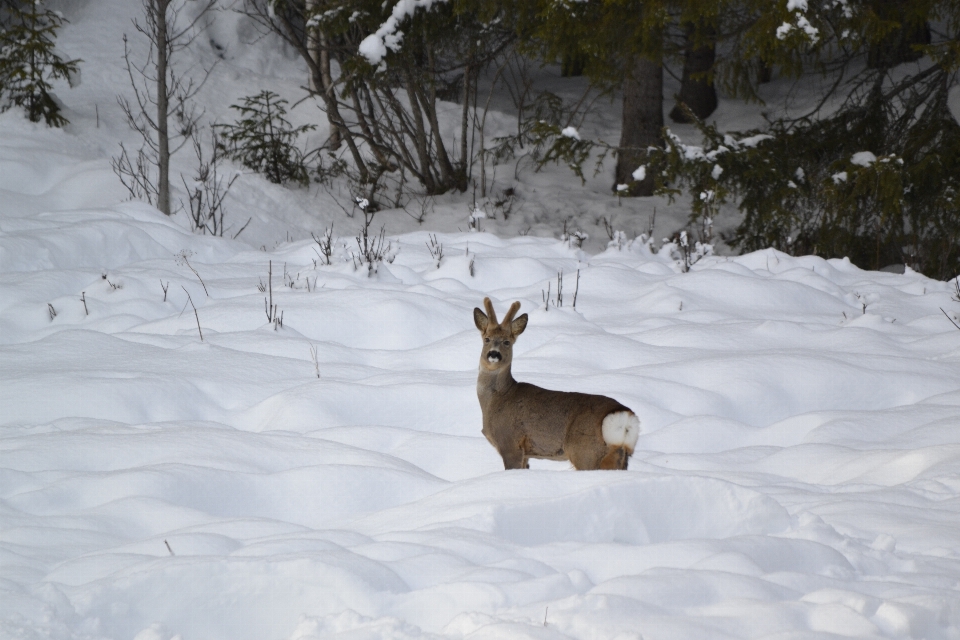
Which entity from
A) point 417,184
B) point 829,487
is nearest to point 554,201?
point 417,184

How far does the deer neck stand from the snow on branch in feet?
27.0

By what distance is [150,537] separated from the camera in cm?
312

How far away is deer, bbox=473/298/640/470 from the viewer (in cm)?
365

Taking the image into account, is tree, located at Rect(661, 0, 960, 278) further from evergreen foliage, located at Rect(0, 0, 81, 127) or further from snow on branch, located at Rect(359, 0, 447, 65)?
evergreen foliage, located at Rect(0, 0, 81, 127)

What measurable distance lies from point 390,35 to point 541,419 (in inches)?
345

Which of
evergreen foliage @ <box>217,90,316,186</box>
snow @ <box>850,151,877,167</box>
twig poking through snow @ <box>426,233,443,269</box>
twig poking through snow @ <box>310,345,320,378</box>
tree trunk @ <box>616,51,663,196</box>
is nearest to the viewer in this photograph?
twig poking through snow @ <box>310,345,320,378</box>

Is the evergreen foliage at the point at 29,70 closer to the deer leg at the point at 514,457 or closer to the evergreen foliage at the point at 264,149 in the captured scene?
the evergreen foliage at the point at 264,149

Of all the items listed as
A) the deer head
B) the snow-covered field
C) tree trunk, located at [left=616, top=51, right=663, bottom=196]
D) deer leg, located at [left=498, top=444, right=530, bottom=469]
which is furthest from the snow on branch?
deer leg, located at [left=498, top=444, right=530, bottom=469]

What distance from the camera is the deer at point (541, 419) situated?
365cm

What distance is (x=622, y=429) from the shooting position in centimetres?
357

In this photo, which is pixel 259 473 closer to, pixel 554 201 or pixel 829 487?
pixel 829 487

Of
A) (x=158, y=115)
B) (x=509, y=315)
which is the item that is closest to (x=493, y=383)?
(x=509, y=315)

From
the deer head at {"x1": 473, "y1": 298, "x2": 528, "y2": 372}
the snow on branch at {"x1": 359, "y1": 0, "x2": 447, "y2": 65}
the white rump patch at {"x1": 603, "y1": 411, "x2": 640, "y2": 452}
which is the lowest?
the white rump patch at {"x1": 603, "y1": 411, "x2": 640, "y2": 452}

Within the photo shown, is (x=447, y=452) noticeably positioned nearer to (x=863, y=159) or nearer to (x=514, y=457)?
(x=514, y=457)
